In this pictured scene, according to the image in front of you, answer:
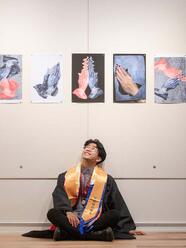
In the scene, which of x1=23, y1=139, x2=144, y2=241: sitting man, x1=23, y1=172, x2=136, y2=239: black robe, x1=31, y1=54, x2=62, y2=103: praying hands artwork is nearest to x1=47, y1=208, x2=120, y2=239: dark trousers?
x1=23, y1=139, x2=144, y2=241: sitting man

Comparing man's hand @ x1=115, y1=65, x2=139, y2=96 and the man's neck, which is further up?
man's hand @ x1=115, y1=65, x2=139, y2=96

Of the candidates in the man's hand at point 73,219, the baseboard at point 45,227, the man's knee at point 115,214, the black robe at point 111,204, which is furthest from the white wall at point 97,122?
the man's hand at point 73,219

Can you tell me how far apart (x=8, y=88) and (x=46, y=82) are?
367 millimetres

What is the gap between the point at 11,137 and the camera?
3.70m

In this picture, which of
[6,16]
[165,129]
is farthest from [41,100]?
[165,129]

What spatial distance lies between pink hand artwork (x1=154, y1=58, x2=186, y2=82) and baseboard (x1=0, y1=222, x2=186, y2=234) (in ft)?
4.57

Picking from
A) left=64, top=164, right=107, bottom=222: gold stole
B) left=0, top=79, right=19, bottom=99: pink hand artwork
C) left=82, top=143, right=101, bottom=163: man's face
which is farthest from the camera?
left=0, top=79, right=19, bottom=99: pink hand artwork

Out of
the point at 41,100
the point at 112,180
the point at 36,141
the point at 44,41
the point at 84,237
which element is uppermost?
the point at 44,41

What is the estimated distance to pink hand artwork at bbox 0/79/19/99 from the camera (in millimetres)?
3707

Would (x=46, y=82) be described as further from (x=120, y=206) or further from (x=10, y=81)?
(x=120, y=206)

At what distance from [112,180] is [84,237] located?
0.62 metres

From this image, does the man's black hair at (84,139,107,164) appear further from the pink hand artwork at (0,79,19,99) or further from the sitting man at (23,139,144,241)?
the pink hand artwork at (0,79,19,99)

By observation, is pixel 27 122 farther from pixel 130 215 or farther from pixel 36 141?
pixel 130 215

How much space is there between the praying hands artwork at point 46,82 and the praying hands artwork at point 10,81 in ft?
0.47
